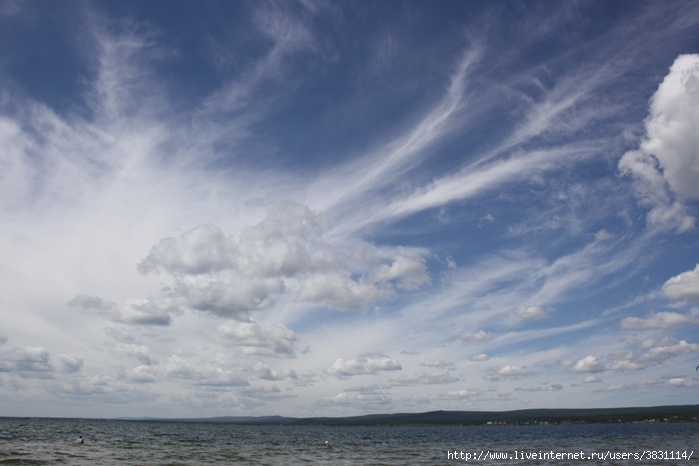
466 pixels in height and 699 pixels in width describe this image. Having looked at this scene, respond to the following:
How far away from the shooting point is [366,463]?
62406mm

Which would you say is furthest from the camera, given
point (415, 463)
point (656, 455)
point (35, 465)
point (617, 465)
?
point (656, 455)

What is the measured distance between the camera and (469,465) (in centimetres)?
5875

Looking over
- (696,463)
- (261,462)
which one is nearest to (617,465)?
(696,463)

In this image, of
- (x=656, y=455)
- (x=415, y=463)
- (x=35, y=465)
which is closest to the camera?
(x=35, y=465)

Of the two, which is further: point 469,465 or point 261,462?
point 261,462

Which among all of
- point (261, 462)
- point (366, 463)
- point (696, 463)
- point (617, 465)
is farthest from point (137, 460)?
point (696, 463)

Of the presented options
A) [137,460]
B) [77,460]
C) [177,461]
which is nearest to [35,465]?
[77,460]

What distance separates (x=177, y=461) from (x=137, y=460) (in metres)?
5.47

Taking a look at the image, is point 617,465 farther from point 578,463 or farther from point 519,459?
point 519,459

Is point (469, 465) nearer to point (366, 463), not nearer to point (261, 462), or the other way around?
point (366, 463)

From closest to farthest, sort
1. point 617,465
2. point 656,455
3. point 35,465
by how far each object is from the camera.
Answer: point 35,465, point 617,465, point 656,455

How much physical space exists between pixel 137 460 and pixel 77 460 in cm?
731

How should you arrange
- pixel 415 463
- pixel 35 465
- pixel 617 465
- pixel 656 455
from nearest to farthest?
1. pixel 35 465
2. pixel 617 465
3. pixel 415 463
4. pixel 656 455

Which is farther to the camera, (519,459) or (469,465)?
(519,459)
